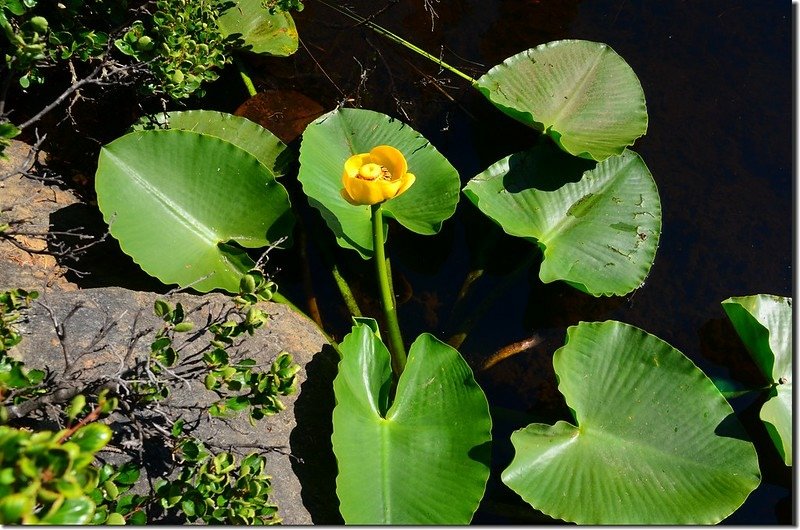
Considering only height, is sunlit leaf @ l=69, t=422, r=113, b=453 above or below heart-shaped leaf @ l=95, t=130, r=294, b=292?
above

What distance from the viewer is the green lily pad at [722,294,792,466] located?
1.91m

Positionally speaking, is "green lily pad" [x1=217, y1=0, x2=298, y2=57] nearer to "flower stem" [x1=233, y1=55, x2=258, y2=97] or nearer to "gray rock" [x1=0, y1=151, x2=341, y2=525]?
"flower stem" [x1=233, y1=55, x2=258, y2=97]

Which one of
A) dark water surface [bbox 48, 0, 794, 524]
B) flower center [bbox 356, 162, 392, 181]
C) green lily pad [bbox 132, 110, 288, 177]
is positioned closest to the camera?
flower center [bbox 356, 162, 392, 181]

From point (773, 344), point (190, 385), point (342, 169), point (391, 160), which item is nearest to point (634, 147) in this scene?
point (773, 344)

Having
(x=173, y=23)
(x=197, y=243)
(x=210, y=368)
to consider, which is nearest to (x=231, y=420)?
(x=210, y=368)

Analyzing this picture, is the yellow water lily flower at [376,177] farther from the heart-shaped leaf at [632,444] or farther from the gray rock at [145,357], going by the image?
the heart-shaped leaf at [632,444]

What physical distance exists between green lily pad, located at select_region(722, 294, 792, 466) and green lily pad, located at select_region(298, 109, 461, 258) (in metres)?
0.99

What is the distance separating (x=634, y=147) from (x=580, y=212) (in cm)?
68

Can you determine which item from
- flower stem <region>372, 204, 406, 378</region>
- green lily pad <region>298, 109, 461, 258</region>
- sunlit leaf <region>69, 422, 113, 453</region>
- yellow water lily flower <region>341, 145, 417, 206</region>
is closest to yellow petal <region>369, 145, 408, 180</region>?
yellow water lily flower <region>341, 145, 417, 206</region>

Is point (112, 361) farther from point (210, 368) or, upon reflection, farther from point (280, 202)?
point (280, 202)

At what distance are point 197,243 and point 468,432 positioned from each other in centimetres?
102

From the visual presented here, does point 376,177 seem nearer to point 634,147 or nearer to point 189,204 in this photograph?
point 189,204

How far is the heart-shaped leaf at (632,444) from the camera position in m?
1.76

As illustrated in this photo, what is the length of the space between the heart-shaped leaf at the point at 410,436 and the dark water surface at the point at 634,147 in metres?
0.44
